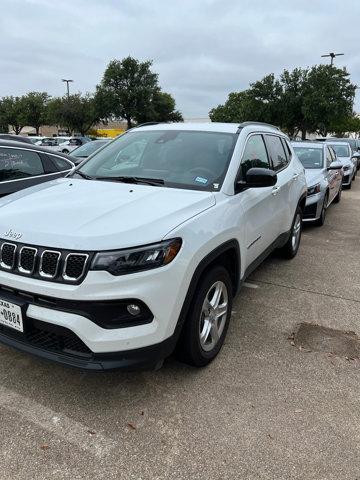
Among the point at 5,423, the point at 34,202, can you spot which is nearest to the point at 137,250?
the point at 34,202

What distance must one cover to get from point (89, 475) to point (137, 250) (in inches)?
48.6

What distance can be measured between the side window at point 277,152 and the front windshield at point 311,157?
12.4 feet

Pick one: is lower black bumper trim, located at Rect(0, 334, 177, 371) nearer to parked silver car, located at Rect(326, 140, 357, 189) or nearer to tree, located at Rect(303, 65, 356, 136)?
parked silver car, located at Rect(326, 140, 357, 189)

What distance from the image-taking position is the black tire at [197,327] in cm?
288

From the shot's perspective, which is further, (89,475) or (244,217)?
(244,217)

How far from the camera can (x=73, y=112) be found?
155 ft

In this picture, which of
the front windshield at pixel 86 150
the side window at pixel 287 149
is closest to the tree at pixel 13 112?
the front windshield at pixel 86 150

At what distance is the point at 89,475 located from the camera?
7.61ft

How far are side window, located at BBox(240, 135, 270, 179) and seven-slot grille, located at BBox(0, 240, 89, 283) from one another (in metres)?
1.79

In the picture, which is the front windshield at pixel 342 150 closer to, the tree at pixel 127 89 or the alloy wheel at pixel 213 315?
the alloy wheel at pixel 213 315

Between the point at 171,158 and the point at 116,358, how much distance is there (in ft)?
6.34

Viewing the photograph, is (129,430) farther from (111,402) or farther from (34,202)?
(34,202)

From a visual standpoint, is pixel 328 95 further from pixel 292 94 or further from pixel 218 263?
pixel 218 263

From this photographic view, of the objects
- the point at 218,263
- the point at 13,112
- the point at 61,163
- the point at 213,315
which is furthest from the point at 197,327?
the point at 13,112
